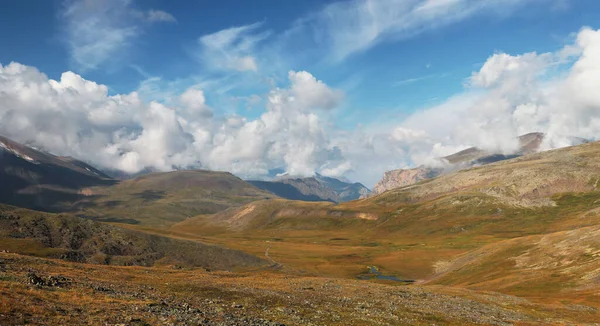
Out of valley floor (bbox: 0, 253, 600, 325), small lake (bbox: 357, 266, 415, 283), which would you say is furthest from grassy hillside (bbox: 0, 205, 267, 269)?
valley floor (bbox: 0, 253, 600, 325)

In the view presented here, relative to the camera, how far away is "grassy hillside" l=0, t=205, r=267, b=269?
108938 mm

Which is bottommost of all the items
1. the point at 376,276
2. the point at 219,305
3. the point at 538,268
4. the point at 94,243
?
the point at 376,276

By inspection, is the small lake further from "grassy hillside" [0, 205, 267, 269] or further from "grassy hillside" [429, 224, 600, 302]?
"grassy hillside" [0, 205, 267, 269]

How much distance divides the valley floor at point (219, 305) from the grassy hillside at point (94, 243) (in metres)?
60.6

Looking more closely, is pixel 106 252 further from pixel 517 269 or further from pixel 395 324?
pixel 517 269

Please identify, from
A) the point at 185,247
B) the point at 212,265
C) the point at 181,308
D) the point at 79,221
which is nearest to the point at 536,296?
the point at 181,308

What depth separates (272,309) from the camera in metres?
43.5

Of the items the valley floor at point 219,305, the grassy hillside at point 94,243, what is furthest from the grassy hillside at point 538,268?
the grassy hillside at point 94,243

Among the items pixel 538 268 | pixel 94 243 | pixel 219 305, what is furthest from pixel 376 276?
pixel 219 305

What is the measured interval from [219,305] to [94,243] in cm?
10565

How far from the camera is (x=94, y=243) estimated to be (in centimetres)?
12575

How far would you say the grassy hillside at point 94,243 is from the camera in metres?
109

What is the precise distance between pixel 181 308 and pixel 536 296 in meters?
88.3

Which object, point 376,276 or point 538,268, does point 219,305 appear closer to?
point 538,268
